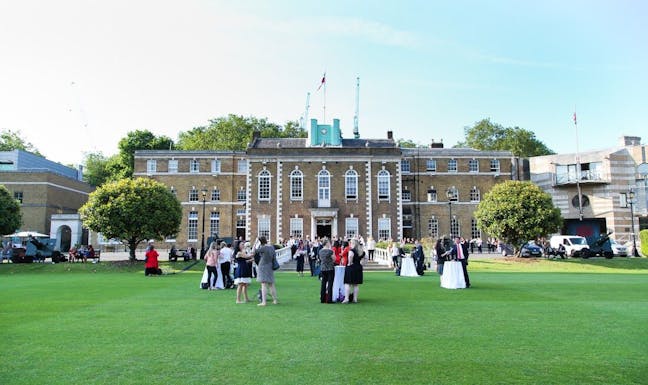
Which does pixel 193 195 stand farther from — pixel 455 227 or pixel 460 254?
pixel 460 254

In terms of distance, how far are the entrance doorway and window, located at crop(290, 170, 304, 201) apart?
307 centimetres

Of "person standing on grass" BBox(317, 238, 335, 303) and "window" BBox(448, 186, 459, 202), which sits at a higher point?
"window" BBox(448, 186, 459, 202)

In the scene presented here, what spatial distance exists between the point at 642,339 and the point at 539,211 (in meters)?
27.3

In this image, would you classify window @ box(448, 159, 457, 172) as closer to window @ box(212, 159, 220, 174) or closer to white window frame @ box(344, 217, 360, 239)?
white window frame @ box(344, 217, 360, 239)

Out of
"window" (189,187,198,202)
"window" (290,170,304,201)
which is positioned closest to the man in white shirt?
"window" (290,170,304,201)

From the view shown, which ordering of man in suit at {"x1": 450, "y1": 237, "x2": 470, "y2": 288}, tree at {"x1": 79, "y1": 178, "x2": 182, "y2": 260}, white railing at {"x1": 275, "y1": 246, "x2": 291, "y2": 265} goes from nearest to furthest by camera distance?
man in suit at {"x1": 450, "y1": 237, "x2": 470, "y2": 288} < tree at {"x1": 79, "y1": 178, "x2": 182, "y2": 260} < white railing at {"x1": 275, "y1": 246, "x2": 291, "y2": 265}

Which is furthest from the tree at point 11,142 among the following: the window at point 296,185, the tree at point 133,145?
the window at point 296,185

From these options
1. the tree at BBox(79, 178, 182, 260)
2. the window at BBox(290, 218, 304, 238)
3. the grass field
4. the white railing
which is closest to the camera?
the grass field

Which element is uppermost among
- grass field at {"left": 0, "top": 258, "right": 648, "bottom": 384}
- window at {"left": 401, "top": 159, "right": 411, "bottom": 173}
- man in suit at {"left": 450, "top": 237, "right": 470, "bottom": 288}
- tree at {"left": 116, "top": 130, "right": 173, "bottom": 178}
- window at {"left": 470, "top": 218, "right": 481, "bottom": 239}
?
tree at {"left": 116, "top": 130, "right": 173, "bottom": 178}

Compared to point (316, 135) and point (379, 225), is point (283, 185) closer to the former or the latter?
point (316, 135)

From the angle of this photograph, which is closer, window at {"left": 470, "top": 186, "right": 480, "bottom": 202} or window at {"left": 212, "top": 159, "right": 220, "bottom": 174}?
window at {"left": 470, "top": 186, "right": 480, "bottom": 202}

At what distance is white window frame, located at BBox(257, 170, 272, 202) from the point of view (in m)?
48.6

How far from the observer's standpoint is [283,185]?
159 ft

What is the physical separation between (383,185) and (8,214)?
31186 mm
